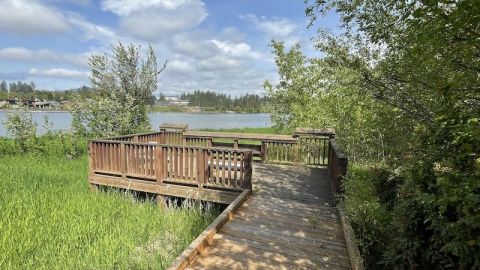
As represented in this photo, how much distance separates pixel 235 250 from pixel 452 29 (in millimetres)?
2912

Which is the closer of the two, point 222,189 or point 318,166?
point 222,189

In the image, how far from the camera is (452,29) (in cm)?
164

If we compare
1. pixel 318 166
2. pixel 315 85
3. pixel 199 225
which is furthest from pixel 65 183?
pixel 315 85

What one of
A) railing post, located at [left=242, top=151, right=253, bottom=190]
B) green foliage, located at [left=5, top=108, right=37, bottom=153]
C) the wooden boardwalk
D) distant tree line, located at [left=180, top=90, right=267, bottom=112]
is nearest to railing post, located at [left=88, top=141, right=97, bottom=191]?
railing post, located at [left=242, top=151, right=253, bottom=190]

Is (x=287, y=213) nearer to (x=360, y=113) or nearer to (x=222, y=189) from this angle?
(x=222, y=189)

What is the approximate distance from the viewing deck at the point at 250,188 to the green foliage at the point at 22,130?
5.99 metres

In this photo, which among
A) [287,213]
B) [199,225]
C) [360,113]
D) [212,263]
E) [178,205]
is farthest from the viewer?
[360,113]

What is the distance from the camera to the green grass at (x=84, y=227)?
3.85 m

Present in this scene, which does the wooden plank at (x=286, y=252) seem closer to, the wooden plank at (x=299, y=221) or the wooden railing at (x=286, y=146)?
the wooden plank at (x=299, y=221)

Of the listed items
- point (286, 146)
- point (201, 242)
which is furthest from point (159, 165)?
point (286, 146)

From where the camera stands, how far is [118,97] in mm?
11508

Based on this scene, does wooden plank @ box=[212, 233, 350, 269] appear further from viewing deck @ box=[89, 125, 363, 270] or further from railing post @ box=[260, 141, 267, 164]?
railing post @ box=[260, 141, 267, 164]

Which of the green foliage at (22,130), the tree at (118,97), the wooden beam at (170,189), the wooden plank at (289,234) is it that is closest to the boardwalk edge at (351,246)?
the wooden plank at (289,234)

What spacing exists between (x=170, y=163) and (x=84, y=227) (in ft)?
6.59
